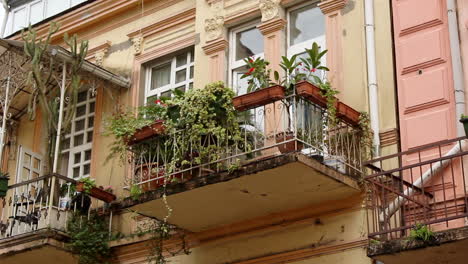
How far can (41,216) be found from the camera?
506 inches

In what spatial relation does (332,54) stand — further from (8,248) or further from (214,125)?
(8,248)

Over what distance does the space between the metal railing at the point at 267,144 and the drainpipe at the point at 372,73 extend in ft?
0.57

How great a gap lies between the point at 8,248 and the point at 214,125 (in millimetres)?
3625

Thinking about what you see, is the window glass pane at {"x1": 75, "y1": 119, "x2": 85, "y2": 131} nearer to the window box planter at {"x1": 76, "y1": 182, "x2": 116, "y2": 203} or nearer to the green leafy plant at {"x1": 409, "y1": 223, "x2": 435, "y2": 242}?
the window box planter at {"x1": 76, "y1": 182, "x2": 116, "y2": 203}

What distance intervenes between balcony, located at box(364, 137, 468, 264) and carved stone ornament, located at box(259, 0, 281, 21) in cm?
279

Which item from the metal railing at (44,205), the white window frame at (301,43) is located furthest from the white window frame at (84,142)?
the white window frame at (301,43)

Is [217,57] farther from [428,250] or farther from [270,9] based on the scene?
[428,250]

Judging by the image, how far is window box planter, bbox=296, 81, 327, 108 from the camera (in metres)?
10.6

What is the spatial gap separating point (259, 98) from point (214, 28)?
2778 millimetres

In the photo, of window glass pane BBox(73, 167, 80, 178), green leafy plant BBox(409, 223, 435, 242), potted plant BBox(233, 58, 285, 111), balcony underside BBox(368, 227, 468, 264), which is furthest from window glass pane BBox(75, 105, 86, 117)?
green leafy plant BBox(409, 223, 435, 242)

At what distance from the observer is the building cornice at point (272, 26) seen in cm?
1266

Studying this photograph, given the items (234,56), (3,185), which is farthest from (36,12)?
(234,56)

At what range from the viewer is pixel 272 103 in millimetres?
11383

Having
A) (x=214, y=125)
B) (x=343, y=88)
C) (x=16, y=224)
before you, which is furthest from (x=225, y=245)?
(x=16, y=224)
